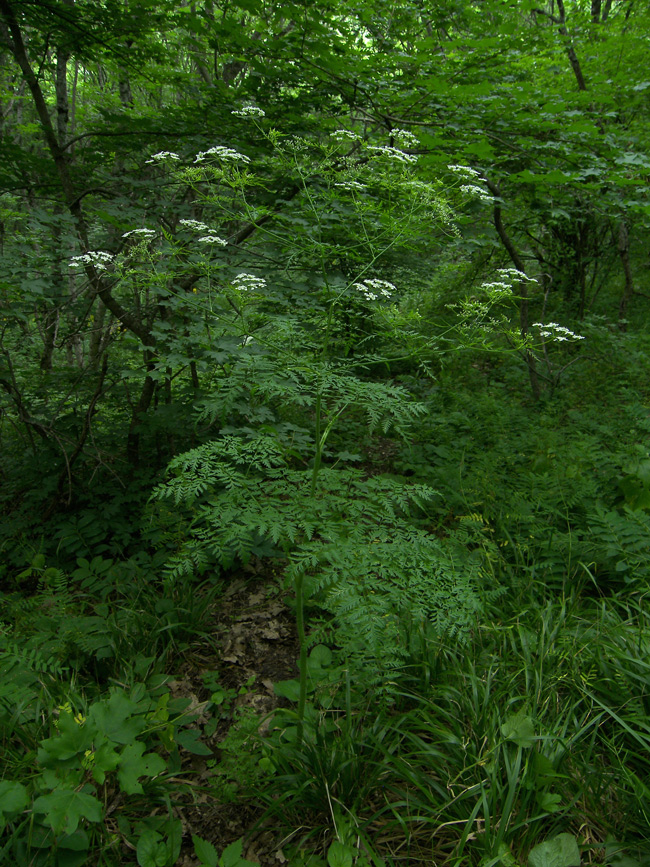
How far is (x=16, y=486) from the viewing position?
13.9 feet

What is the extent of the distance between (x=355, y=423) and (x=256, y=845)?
3800 millimetres

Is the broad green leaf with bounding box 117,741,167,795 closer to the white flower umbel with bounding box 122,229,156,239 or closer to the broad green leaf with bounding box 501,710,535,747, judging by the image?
the broad green leaf with bounding box 501,710,535,747

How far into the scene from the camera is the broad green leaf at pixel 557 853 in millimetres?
1654

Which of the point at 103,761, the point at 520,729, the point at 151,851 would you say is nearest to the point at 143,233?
the point at 103,761

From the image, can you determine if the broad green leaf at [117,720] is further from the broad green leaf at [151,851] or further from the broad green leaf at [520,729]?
the broad green leaf at [520,729]

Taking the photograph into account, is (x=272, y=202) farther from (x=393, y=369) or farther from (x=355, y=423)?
(x=393, y=369)

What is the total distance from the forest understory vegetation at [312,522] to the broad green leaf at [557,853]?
1 centimetres

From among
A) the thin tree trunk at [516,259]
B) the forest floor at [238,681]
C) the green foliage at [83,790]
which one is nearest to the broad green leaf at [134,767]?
the green foliage at [83,790]

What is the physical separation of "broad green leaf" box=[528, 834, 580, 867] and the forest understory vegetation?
0.03ft

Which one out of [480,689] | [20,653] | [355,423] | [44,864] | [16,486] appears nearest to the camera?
[44,864]

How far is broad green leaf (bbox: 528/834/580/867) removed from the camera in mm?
1654

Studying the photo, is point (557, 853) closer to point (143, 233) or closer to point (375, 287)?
point (375, 287)

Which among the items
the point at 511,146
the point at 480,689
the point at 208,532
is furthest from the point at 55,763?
the point at 511,146

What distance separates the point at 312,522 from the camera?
5.89 feet
